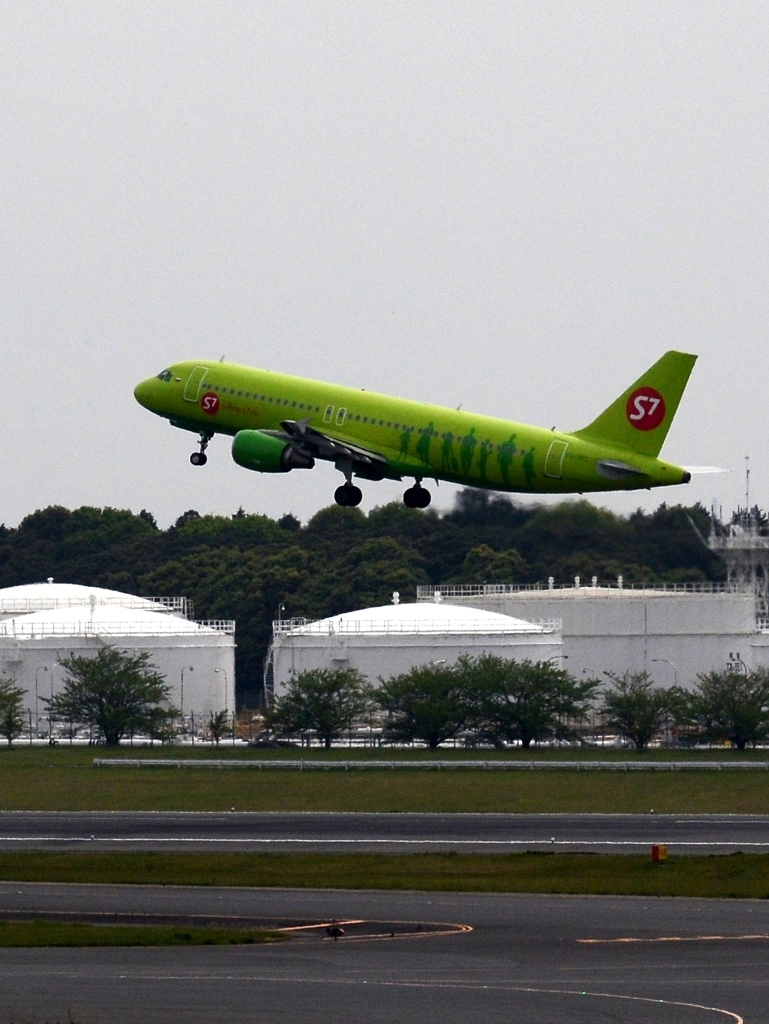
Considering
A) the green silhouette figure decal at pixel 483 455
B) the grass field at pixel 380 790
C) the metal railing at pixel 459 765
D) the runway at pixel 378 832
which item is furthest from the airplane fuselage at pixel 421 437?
the metal railing at pixel 459 765

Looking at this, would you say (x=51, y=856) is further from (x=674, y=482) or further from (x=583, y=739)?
(x=583, y=739)

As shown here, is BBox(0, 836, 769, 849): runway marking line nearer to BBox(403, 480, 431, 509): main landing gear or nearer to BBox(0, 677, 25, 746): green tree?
BBox(403, 480, 431, 509): main landing gear

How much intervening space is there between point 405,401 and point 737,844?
106 feet

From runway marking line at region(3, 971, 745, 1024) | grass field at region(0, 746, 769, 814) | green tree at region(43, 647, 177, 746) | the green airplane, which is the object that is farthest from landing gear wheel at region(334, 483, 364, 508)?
green tree at region(43, 647, 177, 746)

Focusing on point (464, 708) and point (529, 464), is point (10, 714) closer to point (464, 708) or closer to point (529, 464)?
point (464, 708)

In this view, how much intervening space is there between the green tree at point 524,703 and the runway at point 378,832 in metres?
64.2

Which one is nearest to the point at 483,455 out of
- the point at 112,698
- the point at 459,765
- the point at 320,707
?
the point at 459,765

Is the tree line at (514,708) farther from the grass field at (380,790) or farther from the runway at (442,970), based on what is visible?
the runway at (442,970)

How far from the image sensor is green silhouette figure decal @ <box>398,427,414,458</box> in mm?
64938

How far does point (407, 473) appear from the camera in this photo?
65375mm

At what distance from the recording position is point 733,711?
16862 centimetres

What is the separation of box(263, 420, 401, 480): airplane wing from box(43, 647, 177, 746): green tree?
11747 centimetres

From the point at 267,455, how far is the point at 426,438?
5.26 metres

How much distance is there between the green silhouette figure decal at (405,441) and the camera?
64938 mm
